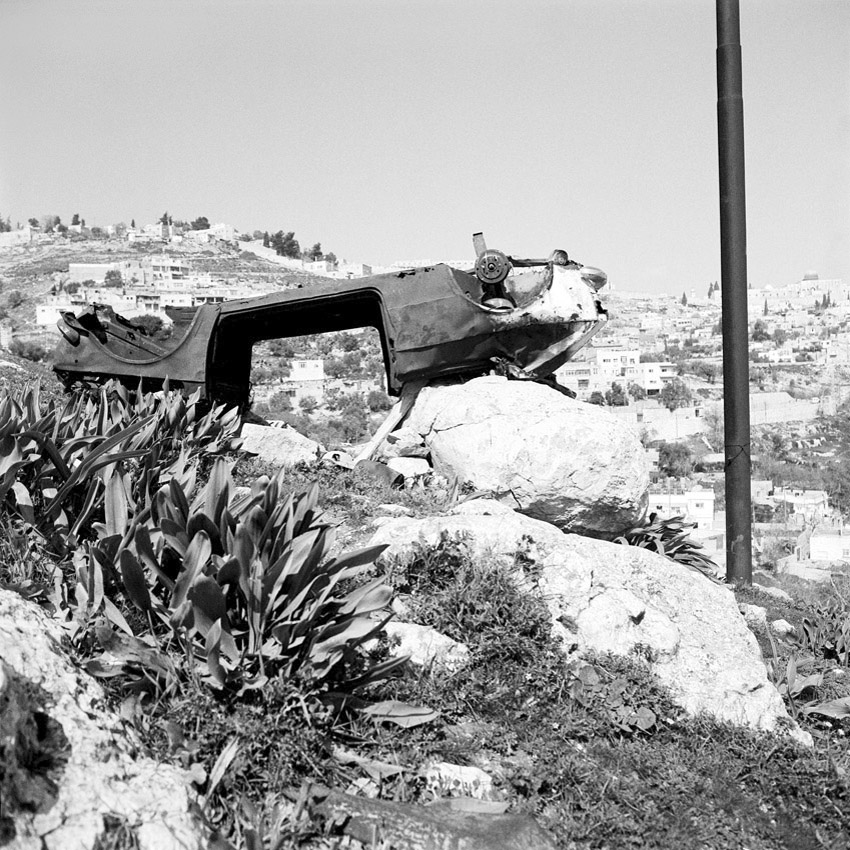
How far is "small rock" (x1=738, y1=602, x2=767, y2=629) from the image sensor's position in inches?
217

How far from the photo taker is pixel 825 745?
13.5ft

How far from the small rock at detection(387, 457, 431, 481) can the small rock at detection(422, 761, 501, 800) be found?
299 cm

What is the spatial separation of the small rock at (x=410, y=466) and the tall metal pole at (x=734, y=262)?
7.04 ft

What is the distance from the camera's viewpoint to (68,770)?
2.54m

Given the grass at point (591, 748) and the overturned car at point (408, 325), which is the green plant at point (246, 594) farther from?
the overturned car at point (408, 325)

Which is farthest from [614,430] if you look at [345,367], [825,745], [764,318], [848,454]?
[764,318]

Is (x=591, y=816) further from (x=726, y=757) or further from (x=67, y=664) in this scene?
(x=67, y=664)

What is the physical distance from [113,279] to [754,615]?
112m

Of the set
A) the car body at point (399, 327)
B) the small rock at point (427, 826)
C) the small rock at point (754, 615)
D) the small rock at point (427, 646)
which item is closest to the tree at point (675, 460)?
the car body at point (399, 327)

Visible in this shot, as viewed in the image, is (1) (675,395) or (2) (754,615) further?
(1) (675,395)

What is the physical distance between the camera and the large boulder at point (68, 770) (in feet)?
7.67

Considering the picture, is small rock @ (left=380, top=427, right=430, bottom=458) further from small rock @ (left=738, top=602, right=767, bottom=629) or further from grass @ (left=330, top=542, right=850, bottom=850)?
small rock @ (left=738, top=602, right=767, bottom=629)

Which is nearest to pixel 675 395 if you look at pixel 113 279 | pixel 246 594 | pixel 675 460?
pixel 675 460

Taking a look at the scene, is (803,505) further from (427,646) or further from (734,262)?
(427,646)
